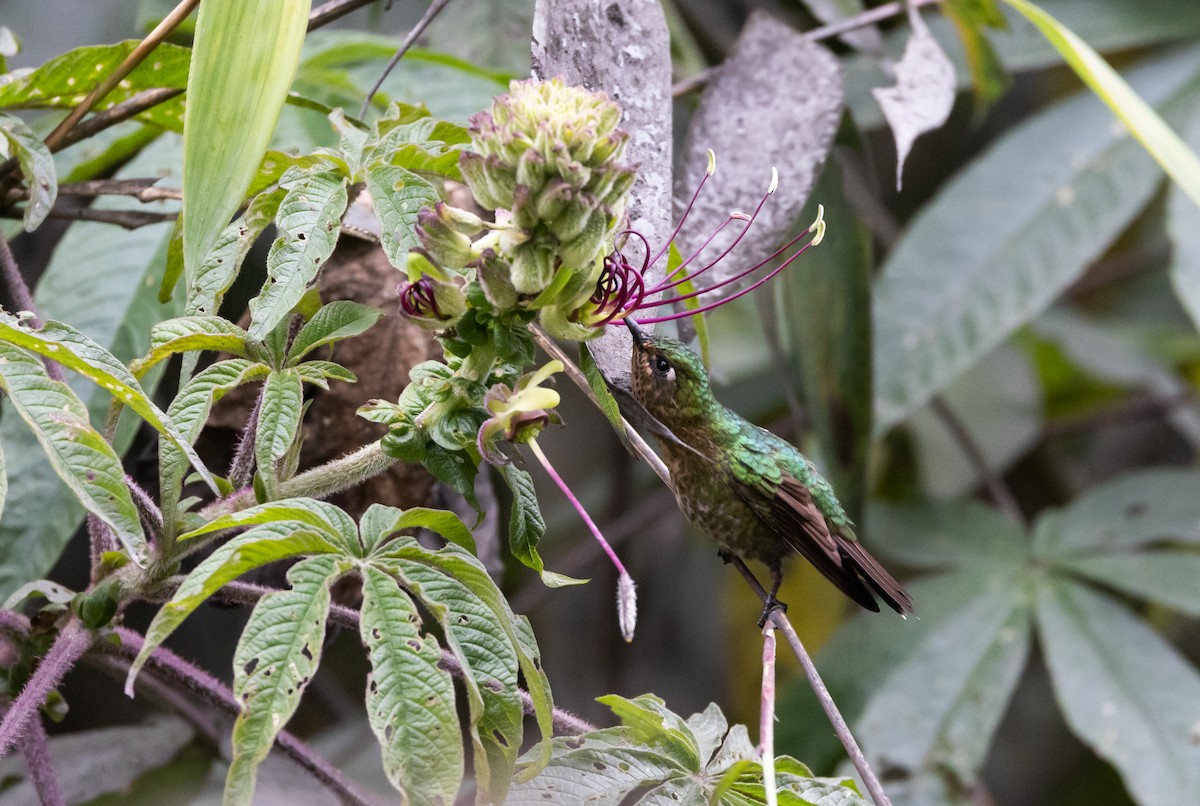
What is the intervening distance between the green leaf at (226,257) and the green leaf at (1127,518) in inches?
67.2

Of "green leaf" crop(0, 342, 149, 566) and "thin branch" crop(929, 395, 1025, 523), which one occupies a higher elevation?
"green leaf" crop(0, 342, 149, 566)

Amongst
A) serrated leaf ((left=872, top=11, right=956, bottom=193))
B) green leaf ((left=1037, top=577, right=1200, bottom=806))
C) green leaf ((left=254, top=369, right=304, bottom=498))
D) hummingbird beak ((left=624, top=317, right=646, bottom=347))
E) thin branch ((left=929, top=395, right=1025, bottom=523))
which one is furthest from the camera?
thin branch ((left=929, top=395, right=1025, bottom=523))

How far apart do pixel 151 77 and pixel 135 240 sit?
0.24 m

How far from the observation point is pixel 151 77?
980mm

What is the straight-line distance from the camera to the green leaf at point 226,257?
716 mm

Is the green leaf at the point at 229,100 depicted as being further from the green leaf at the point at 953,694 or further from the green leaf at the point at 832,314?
the green leaf at the point at 953,694

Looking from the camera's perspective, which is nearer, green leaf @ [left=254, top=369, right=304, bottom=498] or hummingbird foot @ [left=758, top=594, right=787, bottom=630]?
green leaf @ [left=254, top=369, right=304, bottom=498]

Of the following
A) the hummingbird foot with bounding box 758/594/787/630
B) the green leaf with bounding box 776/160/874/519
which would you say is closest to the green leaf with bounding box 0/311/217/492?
the hummingbird foot with bounding box 758/594/787/630

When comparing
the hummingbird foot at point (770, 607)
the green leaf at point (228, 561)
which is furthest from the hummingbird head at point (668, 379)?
the green leaf at point (228, 561)

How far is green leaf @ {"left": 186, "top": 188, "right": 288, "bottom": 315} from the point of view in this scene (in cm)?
72

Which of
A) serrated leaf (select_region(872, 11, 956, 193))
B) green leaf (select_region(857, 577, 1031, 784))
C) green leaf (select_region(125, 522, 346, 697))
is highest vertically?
serrated leaf (select_region(872, 11, 956, 193))

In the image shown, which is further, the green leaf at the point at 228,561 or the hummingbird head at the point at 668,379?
the hummingbird head at the point at 668,379

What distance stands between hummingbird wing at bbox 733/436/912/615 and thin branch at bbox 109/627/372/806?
0.47 m

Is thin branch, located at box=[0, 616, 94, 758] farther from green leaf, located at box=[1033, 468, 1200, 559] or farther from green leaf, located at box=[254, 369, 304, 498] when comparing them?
green leaf, located at box=[1033, 468, 1200, 559]
